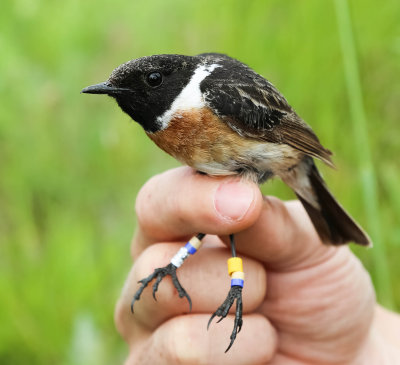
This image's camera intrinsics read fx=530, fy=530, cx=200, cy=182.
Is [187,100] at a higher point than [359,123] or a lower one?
higher

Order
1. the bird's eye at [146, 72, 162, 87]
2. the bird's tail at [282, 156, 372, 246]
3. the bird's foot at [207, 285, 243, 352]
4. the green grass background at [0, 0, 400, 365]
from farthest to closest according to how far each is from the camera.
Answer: the green grass background at [0, 0, 400, 365]
the bird's tail at [282, 156, 372, 246]
the bird's eye at [146, 72, 162, 87]
the bird's foot at [207, 285, 243, 352]

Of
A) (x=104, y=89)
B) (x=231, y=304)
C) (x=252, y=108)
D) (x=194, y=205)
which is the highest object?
(x=104, y=89)

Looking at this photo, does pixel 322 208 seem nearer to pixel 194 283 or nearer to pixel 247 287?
pixel 247 287

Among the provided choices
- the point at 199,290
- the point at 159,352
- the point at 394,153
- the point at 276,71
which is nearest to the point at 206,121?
the point at 199,290

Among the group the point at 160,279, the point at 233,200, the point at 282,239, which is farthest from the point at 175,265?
the point at 282,239

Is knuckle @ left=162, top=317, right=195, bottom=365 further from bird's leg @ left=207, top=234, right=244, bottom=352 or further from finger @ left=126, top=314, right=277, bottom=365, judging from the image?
bird's leg @ left=207, top=234, right=244, bottom=352

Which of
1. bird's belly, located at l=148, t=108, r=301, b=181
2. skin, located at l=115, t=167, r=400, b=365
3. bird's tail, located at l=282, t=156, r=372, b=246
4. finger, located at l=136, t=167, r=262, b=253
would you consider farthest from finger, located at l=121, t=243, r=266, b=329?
bird's tail, located at l=282, t=156, r=372, b=246
